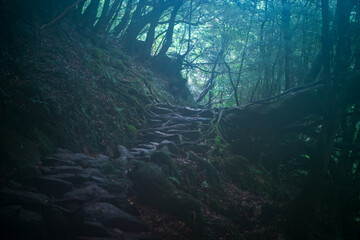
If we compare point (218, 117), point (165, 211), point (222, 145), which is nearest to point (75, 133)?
point (165, 211)

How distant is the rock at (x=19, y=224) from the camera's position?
3332mm

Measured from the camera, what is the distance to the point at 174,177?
6.68 m

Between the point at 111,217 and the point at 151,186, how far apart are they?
1483 millimetres

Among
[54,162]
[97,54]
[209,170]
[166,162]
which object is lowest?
[54,162]

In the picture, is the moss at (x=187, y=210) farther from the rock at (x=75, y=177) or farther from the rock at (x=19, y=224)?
the rock at (x=19, y=224)

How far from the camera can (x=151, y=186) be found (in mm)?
5598

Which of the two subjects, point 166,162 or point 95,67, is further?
point 95,67

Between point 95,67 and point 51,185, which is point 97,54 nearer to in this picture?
point 95,67

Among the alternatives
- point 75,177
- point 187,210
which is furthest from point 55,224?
point 187,210

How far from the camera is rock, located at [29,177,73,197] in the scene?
453cm

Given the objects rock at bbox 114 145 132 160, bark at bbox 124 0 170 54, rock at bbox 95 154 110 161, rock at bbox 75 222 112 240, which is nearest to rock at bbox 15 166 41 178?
rock at bbox 75 222 112 240

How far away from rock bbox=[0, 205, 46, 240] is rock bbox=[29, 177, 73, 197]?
923 millimetres

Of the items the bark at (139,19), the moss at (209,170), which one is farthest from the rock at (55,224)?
the bark at (139,19)

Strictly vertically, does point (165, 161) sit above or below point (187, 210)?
above
